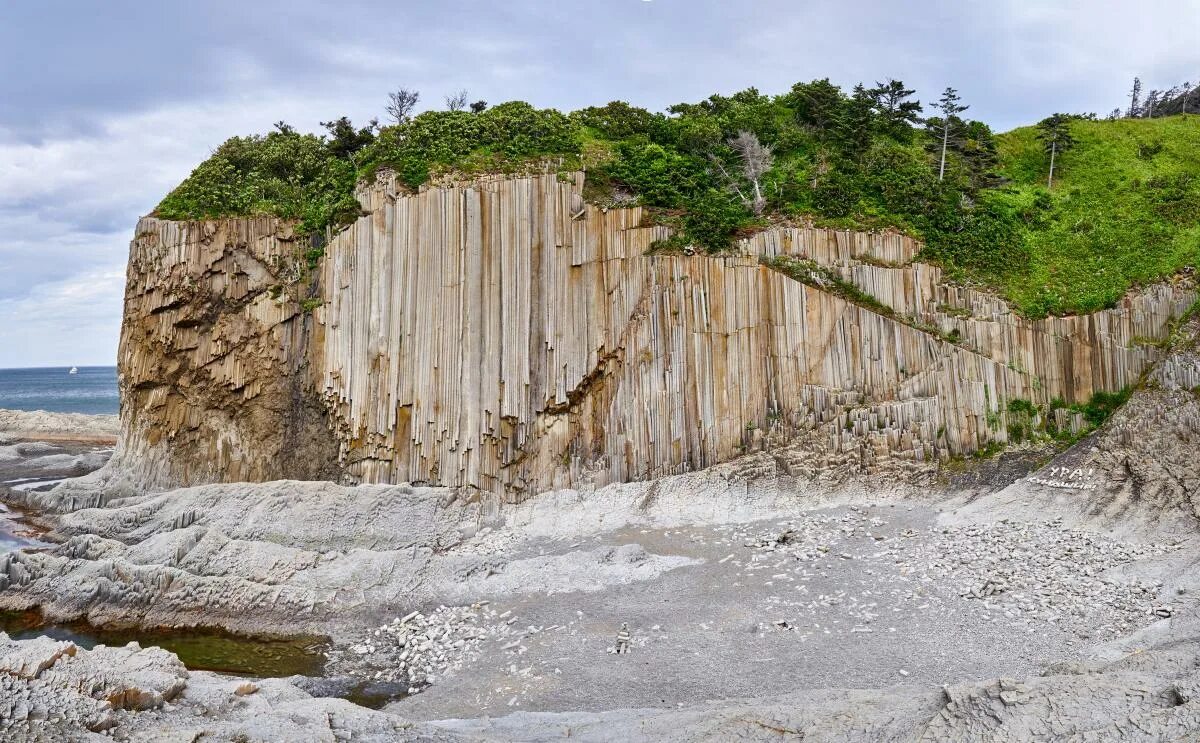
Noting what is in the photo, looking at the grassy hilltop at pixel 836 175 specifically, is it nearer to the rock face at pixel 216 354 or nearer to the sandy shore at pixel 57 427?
the rock face at pixel 216 354

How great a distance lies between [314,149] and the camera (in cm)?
2902

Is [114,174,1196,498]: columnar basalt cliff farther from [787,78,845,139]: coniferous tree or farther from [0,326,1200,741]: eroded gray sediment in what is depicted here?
[787,78,845,139]: coniferous tree

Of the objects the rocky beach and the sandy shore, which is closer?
the rocky beach

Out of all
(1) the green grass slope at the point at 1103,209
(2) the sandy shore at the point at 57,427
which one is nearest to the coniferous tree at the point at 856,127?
(1) the green grass slope at the point at 1103,209

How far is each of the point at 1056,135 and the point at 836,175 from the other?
845cm

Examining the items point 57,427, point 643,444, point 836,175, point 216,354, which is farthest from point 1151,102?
point 57,427

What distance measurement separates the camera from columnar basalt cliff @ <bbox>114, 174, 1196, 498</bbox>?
779 inches

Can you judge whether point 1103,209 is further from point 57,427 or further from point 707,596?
point 57,427

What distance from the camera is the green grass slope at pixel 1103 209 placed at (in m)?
20.5

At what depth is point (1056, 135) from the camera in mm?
25891

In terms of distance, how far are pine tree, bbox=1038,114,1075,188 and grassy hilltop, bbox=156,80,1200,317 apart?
0.30 meters

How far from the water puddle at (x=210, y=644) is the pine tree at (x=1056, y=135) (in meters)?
25.7

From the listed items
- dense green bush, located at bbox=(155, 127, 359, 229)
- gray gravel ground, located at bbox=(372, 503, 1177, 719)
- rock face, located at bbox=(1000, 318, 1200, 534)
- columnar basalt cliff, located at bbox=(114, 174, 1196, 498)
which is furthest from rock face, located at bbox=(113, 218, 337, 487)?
rock face, located at bbox=(1000, 318, 1200, 534)

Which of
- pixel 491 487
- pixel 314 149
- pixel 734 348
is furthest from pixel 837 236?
pixel 314 149
